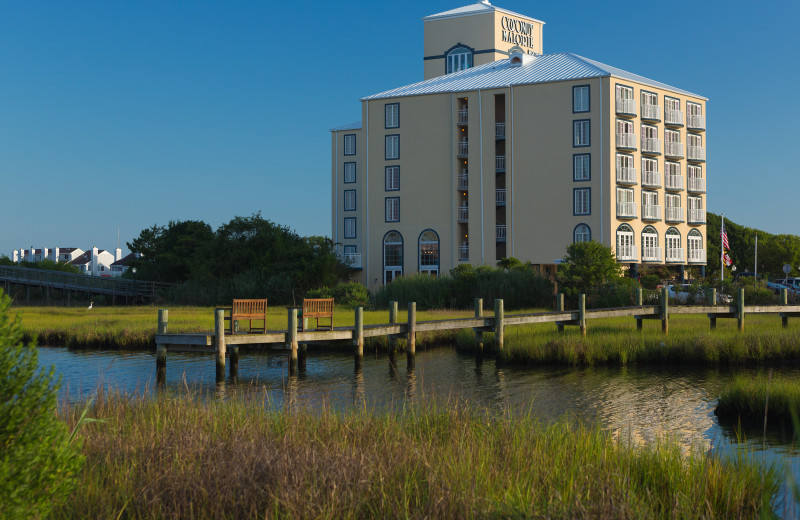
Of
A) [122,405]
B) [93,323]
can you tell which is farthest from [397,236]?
[122,405]

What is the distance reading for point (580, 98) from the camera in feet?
170

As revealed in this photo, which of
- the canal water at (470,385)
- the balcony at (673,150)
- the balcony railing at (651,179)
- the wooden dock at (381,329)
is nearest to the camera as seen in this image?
the canal water at (470,385)

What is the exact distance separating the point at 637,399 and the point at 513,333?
9783mm

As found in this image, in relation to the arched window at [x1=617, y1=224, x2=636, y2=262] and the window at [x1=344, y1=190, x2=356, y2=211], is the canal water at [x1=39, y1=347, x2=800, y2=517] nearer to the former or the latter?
the arched window at [x1=617, y1=224, x2=636, y2=262]

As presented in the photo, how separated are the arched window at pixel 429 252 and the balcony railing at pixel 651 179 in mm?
14581

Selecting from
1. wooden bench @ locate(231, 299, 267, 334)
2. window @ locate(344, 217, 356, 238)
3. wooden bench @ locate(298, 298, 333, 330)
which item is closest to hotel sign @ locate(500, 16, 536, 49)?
window @ locate(344, 217, 356, 238)

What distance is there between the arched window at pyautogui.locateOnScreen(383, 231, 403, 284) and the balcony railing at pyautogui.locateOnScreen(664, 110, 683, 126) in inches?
799

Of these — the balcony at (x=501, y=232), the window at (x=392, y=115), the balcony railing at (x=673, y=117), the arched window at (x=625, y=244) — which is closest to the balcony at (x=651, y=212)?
the arched window at (x=625, y=244)

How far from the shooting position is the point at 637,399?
15.9m

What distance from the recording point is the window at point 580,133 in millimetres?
51469

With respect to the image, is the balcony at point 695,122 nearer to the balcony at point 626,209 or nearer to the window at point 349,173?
the balcony at point 626,209

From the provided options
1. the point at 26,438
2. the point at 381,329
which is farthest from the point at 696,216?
the point at 26,438

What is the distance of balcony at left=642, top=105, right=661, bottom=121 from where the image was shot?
53.5 meters

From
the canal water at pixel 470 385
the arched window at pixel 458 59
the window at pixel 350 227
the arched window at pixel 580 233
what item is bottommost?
the canal water at pixel 470 385
